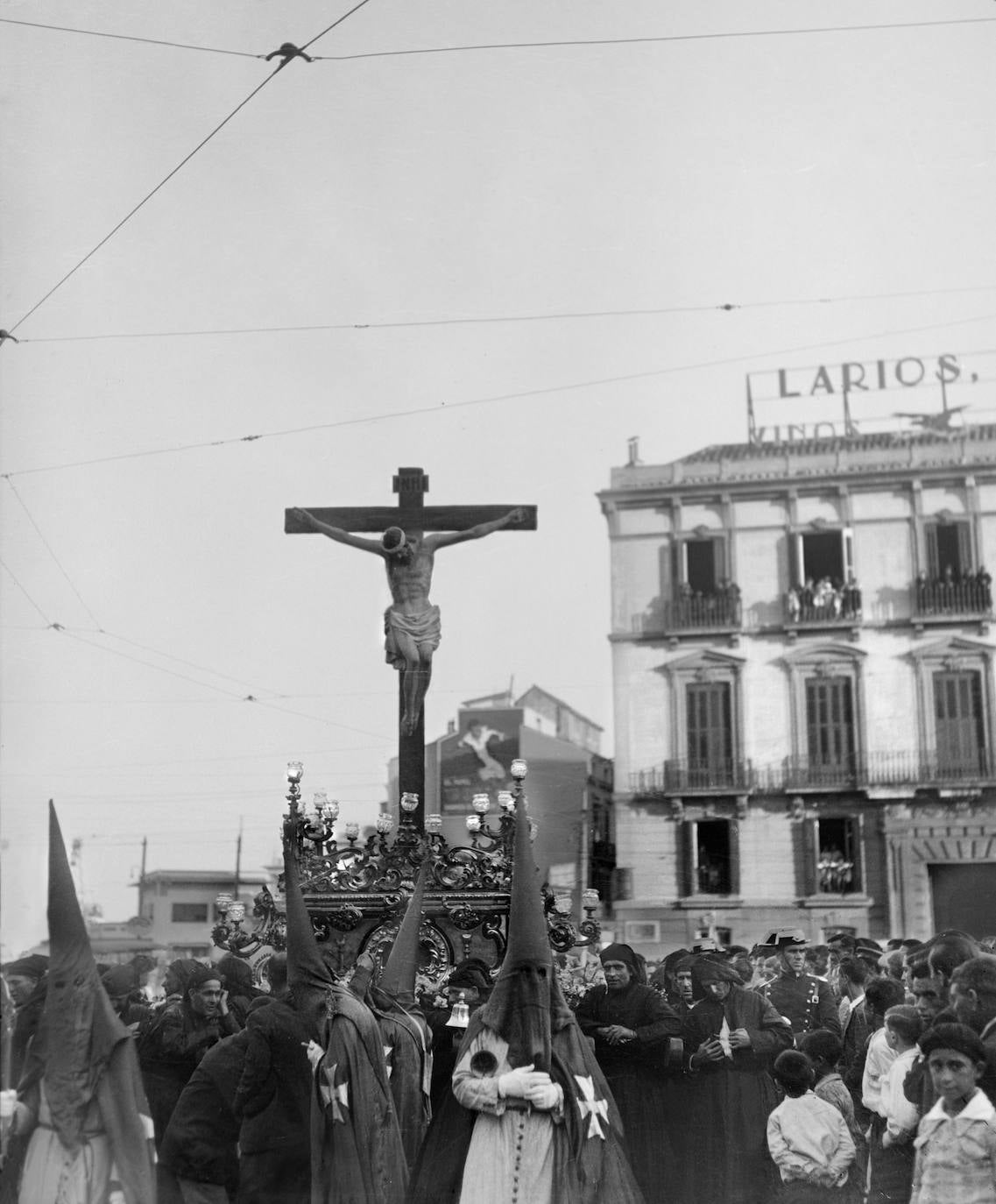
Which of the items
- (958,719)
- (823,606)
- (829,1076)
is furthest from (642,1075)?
(823,606)

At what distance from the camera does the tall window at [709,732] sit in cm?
1074

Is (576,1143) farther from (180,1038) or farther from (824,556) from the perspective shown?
(824,556)

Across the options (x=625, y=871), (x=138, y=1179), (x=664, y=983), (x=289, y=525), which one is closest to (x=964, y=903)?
(x=625, y=871)

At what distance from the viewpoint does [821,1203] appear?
537 centimetres

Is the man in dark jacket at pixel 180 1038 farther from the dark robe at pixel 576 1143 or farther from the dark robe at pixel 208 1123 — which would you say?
the dark robe at pixel 576 1143

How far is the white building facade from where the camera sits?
34.4 ft

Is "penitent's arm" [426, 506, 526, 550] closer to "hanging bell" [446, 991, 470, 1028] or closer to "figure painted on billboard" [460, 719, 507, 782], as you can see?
"hanging bell" [446, 991, 470, 1028]

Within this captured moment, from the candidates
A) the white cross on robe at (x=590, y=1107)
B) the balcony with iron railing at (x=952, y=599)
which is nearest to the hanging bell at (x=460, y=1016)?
the white cross on robe at (x=590, y=1107)

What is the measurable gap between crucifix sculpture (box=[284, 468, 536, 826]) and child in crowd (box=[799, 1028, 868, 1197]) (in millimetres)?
3218

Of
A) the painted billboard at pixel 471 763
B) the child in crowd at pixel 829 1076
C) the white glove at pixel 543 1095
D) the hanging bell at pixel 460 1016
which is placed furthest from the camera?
the painted billboard at pixel 471 763

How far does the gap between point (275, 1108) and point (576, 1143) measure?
4.04 feet

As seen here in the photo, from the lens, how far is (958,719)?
10430mm

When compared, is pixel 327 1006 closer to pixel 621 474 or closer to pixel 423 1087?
pixel 423 1087

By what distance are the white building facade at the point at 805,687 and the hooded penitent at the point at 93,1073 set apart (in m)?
6.17
